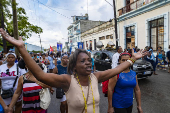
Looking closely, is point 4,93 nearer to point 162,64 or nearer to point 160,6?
point 162,64

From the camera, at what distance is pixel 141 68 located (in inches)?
248

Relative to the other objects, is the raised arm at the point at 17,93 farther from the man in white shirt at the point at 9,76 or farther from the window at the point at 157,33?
the window at the point at 157,33

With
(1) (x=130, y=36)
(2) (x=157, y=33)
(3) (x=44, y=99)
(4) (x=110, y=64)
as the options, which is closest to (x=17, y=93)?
(3) (x=44, y=99)

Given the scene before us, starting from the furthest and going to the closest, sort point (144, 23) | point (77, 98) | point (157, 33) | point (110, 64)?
point (144, 23) → point (157, 33) → point (110, 64) → point (77, 98)

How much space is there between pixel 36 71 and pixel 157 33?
46.5 feet

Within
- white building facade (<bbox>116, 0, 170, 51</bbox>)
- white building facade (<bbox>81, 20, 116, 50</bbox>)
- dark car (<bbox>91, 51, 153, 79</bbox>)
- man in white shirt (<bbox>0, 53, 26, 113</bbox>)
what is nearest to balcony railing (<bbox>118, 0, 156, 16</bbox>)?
white building facade (<bbox>116, 0, 170, 51</bbox>)

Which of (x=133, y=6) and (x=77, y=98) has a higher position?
(x=133, y=6)

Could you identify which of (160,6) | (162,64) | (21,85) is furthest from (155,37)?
(21,85)

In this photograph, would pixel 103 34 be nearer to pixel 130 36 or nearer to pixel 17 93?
pixel 130 36

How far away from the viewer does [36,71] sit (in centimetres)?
132

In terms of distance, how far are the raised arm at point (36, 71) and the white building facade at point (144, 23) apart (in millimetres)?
9450

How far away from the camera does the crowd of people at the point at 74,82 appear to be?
1429mm

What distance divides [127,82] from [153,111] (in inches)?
87.6

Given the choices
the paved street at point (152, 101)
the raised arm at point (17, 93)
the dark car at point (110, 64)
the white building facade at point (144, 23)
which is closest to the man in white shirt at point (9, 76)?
the raised arm at point (17, 93)
